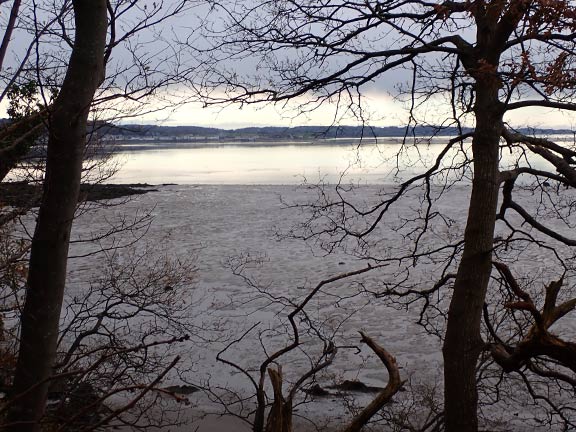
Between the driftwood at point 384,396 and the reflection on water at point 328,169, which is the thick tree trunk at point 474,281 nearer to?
the reflection on water at point 328,169

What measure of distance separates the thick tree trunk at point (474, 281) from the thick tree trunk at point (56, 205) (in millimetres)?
3672

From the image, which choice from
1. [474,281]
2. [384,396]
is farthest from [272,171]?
[384,396]

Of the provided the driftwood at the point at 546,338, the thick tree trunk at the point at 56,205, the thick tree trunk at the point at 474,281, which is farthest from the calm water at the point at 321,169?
the thick tree trunk at the point at 56,205

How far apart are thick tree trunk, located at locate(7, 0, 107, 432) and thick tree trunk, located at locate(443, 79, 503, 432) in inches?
145

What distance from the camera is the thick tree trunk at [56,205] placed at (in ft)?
10.7

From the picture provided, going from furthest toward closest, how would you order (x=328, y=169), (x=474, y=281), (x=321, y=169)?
(x=328, y=169)
(x=321, y=169)
(x=474, y=281)

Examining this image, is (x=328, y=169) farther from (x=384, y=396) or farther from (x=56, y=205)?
(x=56, y=205)

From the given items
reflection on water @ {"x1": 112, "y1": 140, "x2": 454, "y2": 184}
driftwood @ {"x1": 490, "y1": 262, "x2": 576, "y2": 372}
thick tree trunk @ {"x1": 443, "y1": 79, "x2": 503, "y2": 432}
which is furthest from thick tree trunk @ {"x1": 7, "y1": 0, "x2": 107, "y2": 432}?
reflection on water @ {"x1": 112, "y1": 140, "x2": 454, "y2": 184}

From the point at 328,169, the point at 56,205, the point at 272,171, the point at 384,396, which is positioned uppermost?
the point at 56,205

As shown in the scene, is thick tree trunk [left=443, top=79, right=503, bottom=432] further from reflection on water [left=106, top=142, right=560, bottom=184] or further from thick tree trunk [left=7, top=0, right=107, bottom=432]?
Result: thick tree trunk [left=7, top=0, right=107, bottom=432]

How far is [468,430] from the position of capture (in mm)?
5570

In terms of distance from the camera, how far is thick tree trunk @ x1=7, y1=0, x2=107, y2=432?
128 inches

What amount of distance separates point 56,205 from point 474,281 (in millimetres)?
3944

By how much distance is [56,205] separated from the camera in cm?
329
